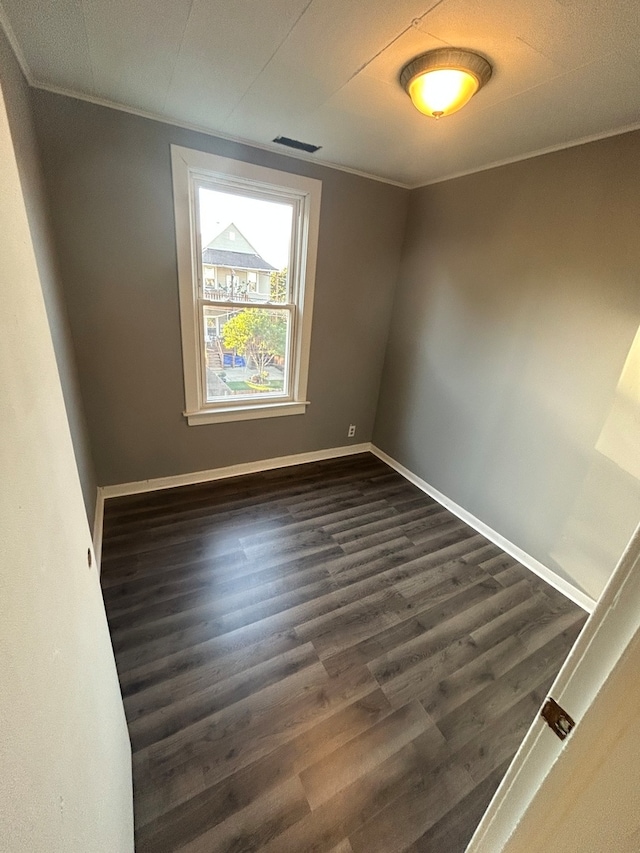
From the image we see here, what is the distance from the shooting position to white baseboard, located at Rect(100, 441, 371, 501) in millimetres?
2603

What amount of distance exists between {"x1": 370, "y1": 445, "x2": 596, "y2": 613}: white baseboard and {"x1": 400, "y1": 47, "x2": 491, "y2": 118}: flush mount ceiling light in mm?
2429

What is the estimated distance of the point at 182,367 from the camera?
2.49 metres

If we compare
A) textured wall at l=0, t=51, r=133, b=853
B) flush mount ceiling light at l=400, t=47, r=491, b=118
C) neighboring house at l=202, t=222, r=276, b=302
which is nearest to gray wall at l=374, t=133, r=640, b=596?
flush mount ceiling light at l=400, t=47, r=491, b=118

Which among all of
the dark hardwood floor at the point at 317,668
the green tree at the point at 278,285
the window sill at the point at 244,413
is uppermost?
the green tree at the point at 278,285

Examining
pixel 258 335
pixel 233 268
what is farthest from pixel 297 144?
pixel 258 335

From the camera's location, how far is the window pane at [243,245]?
2.33 m

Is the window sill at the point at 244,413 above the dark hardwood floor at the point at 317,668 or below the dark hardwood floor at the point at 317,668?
above

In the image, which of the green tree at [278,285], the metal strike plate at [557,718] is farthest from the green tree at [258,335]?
the metal strike plate at [557,718]

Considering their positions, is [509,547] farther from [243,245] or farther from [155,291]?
[155,291]

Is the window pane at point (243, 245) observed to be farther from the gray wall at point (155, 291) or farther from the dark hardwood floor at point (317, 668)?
the dark hardwood floor at point (317, 668)

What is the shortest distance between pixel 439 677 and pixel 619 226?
2.35 meters

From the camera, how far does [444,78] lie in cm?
132

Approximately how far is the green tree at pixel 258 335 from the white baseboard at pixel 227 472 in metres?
0.81

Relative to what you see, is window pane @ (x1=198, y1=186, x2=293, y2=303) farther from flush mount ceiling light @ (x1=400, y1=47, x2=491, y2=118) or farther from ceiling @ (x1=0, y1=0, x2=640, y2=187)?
flush mount ceiling light @ (x1=400, y1=47, x2=491, y2=118)
